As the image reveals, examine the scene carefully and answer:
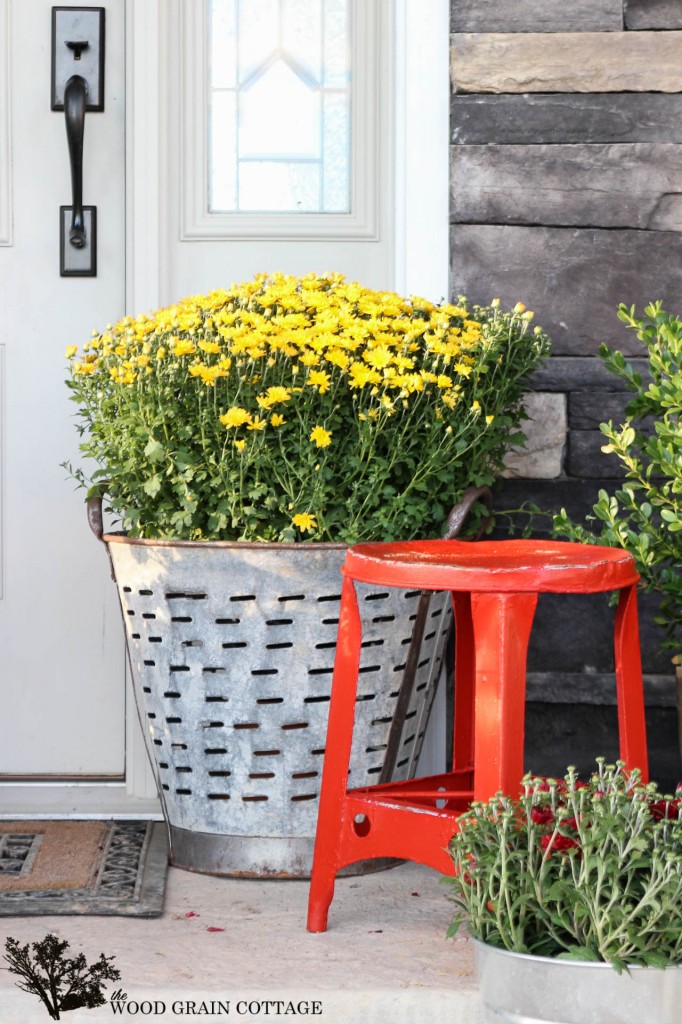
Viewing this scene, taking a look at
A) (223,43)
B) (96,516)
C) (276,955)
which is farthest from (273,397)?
(223,43)

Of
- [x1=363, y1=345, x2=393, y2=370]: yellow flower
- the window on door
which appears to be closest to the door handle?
the window on door

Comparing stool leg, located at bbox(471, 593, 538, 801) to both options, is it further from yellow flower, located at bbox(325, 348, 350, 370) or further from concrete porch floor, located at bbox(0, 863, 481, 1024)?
yellow flower, located at bbox(325, 348, 350, 370)

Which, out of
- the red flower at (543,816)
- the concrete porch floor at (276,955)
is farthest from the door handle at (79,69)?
the red flower at (543,816)

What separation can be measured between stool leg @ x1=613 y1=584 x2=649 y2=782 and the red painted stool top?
0.07m

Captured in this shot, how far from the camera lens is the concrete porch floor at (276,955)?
145 cm

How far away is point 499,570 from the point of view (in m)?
1.43

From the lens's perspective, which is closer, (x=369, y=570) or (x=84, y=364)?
(x=369, y=570)

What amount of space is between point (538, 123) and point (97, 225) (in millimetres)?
902

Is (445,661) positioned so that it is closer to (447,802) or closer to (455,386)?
(447,802)

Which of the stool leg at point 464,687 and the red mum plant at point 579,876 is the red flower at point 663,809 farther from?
the stool leg at point 464,687

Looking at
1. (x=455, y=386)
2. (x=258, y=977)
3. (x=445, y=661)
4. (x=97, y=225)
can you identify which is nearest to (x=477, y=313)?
(x=455, y=386)

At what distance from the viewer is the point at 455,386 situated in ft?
6.03

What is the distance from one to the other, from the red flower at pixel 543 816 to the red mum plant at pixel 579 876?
2cm

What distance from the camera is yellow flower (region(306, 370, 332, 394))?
1738mm
